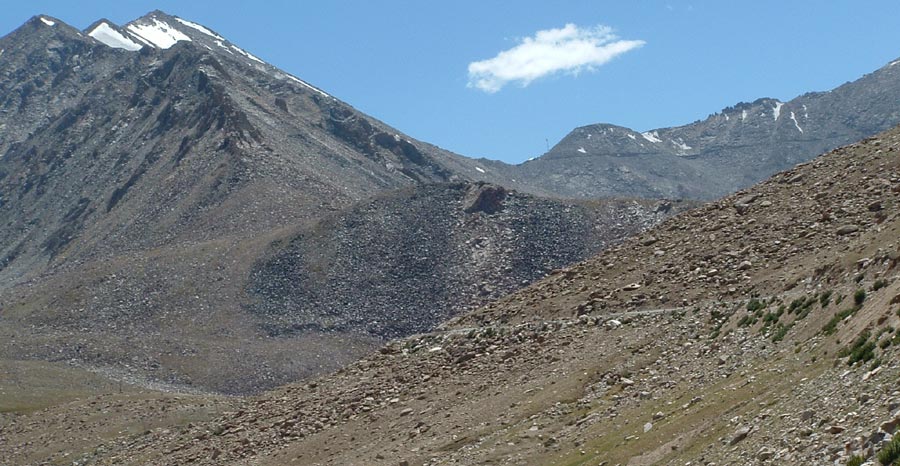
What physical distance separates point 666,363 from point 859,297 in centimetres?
832

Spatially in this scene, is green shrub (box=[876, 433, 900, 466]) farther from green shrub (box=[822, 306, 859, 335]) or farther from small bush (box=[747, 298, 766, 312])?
small bush (box=[747, 298, 766, 312])

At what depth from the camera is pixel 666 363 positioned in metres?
42.7

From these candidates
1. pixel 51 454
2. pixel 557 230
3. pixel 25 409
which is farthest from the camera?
pixel 557 230

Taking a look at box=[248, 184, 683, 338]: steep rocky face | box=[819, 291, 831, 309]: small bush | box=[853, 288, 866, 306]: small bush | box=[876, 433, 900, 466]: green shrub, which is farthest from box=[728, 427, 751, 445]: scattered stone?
box=[248, 184, 683, 338]: steep rocky face

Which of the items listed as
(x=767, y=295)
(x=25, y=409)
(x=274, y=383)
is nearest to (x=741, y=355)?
(x=767, y=295)

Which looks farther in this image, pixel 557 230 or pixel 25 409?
pixel 557 230

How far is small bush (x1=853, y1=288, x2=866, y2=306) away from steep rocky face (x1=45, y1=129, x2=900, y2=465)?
0.21 ft

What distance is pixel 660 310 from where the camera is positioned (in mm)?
48344

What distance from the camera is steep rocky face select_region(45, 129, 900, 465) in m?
30.3

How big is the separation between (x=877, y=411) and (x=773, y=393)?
704 centimetres

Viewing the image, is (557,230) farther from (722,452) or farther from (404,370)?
(722,452)

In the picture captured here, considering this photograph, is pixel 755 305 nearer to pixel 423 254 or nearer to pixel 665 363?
pixel 665 363

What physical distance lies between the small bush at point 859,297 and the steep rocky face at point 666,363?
0.21ft

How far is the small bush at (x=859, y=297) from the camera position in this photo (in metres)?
36.1
